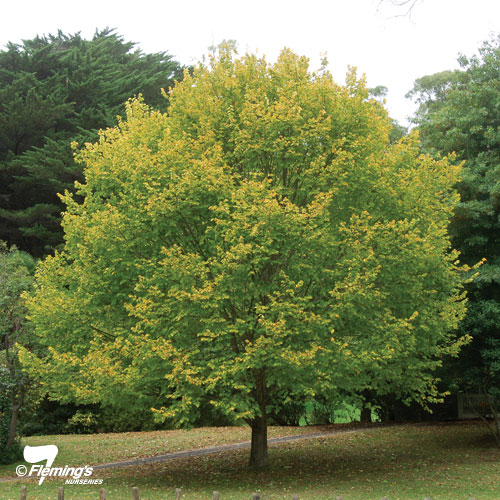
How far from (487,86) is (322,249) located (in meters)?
10.4

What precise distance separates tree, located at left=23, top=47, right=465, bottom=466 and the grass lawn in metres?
1.76

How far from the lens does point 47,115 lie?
33594mm

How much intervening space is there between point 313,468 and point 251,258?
7.24 meters

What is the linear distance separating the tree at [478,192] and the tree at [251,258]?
7.04ft

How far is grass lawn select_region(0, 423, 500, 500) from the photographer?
44.4 ft

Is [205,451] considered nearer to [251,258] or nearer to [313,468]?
[313,468]

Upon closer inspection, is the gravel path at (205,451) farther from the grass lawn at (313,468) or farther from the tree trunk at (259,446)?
the tree trunk at (259,446)

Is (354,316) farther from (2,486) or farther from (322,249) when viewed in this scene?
(2,486)

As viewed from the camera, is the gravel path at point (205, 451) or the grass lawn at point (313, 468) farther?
the gravel path at point (205, 451)

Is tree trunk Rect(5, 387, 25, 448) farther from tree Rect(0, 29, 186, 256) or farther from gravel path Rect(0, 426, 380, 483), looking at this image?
tree Rect(0, 29, 186, 256)

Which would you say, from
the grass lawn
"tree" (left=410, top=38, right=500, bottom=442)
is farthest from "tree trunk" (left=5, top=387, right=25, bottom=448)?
"tree" (left=410, top=38, right=500, bottom=442)

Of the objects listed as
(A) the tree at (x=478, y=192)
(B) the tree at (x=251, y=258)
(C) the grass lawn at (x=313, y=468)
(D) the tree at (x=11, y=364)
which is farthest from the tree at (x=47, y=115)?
(A) the tree at (x=478, y=192)

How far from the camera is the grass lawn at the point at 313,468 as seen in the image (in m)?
13.5

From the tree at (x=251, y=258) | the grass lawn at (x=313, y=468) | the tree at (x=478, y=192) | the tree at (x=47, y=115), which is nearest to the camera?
the tree at (x=251, y=258)
